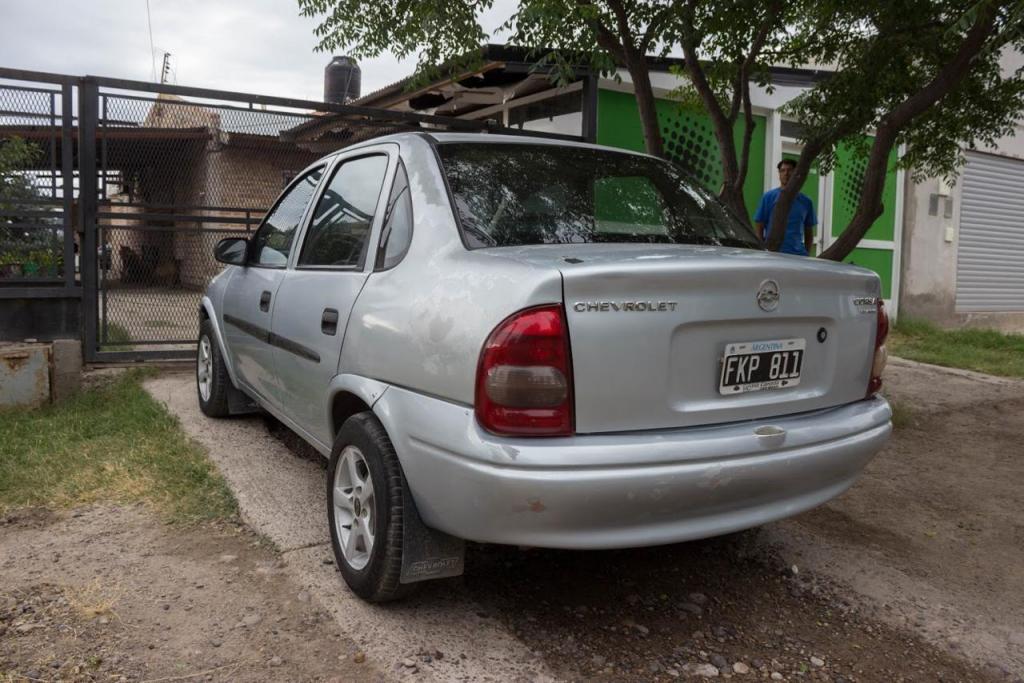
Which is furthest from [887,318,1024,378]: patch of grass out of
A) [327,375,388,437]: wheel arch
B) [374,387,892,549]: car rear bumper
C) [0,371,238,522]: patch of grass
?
[0,371,238,522]: patch of grass

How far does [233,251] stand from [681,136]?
702cm

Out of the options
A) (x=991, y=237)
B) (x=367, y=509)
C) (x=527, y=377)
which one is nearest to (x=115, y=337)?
(x=367, y=509)

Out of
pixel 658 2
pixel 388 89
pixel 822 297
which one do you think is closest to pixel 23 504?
pixel 822 297

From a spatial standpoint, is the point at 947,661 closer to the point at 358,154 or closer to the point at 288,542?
the point at 288,542

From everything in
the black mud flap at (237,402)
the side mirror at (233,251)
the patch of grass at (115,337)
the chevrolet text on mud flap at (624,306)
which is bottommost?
the black mud flap at (237,402)

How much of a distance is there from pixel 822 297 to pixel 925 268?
40.0ft

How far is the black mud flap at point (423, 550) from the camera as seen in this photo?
2.57 metres

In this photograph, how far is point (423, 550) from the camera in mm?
2594

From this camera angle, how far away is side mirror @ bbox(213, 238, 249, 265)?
170 inches

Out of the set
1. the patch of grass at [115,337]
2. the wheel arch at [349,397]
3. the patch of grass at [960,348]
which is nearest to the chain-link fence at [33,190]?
the patch of grass at [115,337]

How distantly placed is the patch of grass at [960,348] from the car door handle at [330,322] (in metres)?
7.88

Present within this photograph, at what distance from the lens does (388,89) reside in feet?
35.8

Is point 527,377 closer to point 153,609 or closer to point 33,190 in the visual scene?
point 153,609

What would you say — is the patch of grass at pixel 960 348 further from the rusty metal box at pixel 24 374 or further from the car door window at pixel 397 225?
the rusty metal box at pixel 24 374
